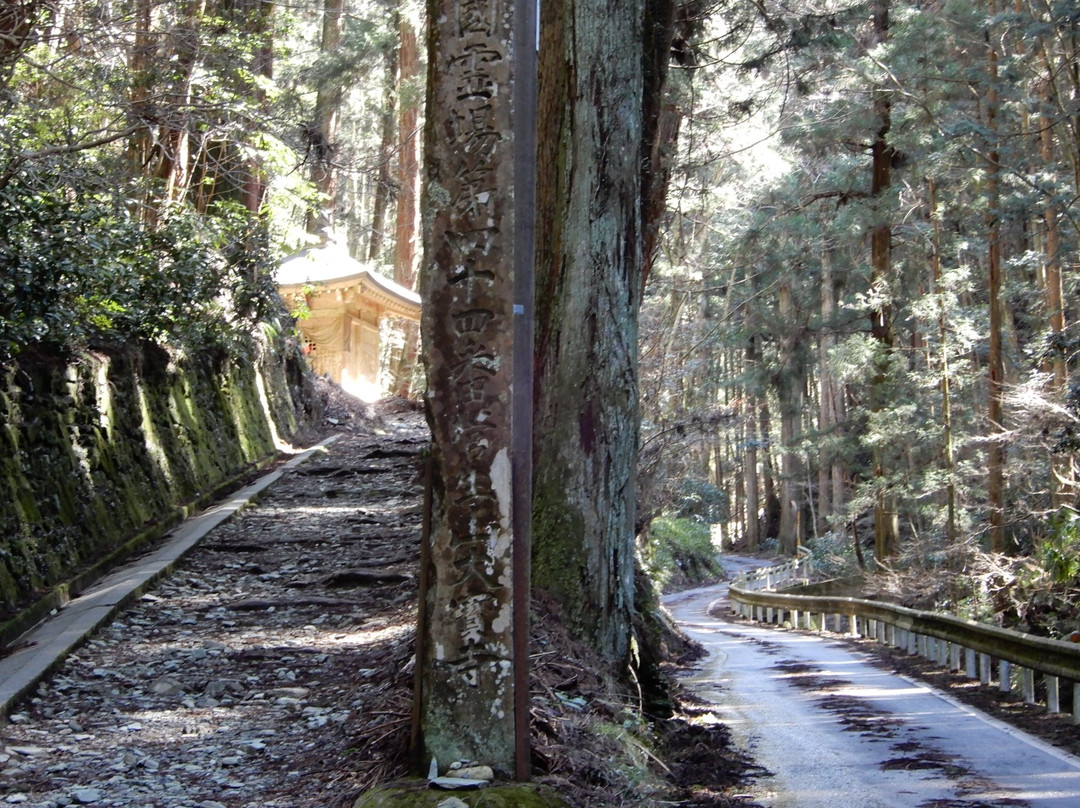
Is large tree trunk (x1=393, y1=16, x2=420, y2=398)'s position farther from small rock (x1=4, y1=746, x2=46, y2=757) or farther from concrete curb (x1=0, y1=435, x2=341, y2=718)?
small rock (x1=4, y1=746, x2=46, y2=757)

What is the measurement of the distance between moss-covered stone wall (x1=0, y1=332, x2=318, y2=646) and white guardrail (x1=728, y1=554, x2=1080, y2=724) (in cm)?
796

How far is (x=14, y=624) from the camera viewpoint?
7.62 meters

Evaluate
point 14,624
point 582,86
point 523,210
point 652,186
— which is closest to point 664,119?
point 652,186

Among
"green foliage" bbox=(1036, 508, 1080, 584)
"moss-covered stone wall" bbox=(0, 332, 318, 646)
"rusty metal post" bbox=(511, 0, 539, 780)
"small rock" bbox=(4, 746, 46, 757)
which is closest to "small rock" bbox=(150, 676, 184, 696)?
"small rock" bbox=(4, 746, 46, 757)

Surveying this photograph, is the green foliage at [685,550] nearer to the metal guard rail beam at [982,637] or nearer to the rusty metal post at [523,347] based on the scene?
the metal guard rail beam at [982,637]

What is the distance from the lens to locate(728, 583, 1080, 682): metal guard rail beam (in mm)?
8398

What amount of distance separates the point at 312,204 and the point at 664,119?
7.84 meters

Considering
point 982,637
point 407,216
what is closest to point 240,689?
point 982,637

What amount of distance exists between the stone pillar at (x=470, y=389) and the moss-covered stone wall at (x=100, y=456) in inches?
175

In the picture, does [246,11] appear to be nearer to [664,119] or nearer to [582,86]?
[664,119]

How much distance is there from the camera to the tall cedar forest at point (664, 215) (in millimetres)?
7363

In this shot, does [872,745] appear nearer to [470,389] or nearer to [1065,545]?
[470,389]

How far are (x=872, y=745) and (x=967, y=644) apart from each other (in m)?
3.54

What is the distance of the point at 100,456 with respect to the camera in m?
10.8
